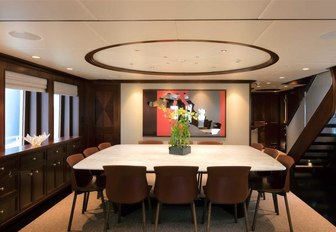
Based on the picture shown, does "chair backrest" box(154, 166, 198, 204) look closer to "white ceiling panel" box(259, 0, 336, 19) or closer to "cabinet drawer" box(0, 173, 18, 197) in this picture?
"white ceiling panel" box(259, 0, 336, 19)

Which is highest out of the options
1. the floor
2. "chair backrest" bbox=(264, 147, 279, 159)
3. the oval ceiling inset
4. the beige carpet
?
the oval ceiling inset

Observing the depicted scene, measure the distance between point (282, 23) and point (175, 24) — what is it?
1002 mm

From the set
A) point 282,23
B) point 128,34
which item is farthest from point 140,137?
point 282,23

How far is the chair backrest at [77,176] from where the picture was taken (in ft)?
9.69

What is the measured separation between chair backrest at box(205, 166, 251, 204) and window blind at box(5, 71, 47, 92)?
3.22 m

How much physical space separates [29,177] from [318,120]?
5401 mm

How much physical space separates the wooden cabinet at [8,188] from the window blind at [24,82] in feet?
4.16

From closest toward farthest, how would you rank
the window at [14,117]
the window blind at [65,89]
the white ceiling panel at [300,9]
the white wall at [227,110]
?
the white ceiling panel at [300,9], the window at [14,117], the window blind at [65,89], the white wall at [227,110]

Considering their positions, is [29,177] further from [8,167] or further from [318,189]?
[318,189]

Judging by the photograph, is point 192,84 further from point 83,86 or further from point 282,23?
point 282,23

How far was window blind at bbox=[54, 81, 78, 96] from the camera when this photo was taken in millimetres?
5152

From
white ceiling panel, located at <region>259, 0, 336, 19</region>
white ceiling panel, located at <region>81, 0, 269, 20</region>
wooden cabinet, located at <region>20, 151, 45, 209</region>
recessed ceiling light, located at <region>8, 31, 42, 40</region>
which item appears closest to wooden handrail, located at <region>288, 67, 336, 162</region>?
white ceiling panel, located at <region>259, 0, 336, 19</region>

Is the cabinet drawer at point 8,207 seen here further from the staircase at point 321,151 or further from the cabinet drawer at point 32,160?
the staircase at point 321,151

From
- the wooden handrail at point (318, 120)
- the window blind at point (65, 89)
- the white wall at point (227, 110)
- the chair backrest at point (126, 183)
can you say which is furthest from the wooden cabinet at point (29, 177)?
the wooden handrail at point (318, 120)
